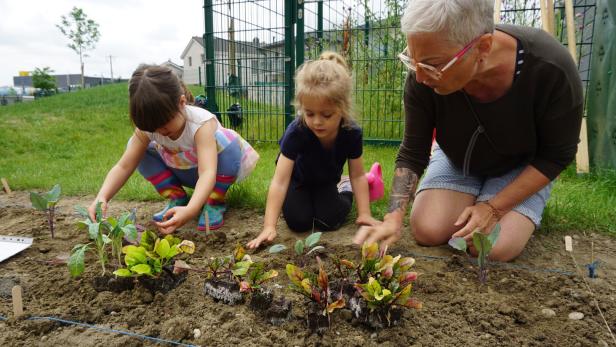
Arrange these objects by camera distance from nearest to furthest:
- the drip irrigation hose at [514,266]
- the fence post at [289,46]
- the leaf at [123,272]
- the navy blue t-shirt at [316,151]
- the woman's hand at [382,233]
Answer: the leaf at [123,272] → the woman's hand at [382,233] → the drip irrigation hose at [514,266] → the navy blue t-shirt at [316,151] → the fence post at [289,46]

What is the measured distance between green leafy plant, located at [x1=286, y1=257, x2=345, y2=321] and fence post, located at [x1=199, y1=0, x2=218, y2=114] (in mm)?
4394

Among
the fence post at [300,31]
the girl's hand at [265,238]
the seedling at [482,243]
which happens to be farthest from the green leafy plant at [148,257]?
the fence post at [300,31]

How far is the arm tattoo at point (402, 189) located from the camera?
2111 millimetres

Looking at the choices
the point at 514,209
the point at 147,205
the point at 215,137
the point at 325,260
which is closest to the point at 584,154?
the point at 514,209

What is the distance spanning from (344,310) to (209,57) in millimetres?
4563

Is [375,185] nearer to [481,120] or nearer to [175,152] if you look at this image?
[481,120]

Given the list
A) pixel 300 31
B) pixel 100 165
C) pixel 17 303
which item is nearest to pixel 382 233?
pixel 17 303

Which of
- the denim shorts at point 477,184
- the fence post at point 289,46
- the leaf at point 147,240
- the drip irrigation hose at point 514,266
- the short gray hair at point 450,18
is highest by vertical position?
the fence post at point 289,46

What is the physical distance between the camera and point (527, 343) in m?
1.45

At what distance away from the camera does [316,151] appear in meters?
2.50

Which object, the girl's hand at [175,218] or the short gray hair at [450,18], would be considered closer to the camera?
the short gray hair at [450,18]

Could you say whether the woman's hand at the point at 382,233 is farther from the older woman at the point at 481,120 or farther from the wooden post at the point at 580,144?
the wooden post at the point at 580,144

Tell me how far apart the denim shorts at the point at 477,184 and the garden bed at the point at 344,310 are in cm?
23

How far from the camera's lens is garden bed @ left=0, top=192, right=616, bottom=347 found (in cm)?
147
